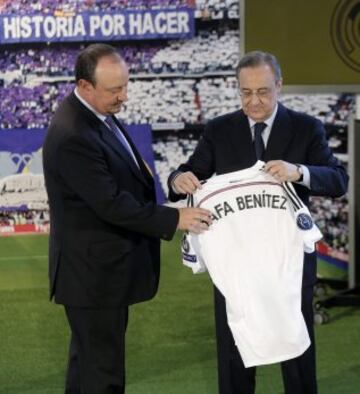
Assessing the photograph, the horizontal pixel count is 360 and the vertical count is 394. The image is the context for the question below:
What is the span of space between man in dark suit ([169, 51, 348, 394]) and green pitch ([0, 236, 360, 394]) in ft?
2.96

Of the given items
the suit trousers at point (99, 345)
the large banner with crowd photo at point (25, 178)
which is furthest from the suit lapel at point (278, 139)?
the large banner with crowd photo at point (25, 178)

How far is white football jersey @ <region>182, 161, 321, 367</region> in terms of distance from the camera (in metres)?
3.04

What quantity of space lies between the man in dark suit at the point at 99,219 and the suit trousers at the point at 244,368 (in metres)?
0.32

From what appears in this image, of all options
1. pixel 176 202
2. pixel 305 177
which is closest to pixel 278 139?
pixel 305 177

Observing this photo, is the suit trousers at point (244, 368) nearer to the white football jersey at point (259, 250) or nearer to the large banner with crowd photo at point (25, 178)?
the white football jersey at point (259, 250)

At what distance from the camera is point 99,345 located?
3125 millimetres

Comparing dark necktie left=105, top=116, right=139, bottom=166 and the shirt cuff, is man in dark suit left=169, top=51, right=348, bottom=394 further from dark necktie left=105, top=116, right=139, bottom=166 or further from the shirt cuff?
dark necktie left=105, top=116, right=139, bottom=166

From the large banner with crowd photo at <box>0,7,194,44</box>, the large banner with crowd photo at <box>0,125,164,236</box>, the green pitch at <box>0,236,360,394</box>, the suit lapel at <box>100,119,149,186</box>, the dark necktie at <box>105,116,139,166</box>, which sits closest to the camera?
the suit lapel at <box>100,119,149,186</box>

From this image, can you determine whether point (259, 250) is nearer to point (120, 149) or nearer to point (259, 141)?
point (259, 141)

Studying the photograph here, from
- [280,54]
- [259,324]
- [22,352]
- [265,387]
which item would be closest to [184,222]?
[259,324]

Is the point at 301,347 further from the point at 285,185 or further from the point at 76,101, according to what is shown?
the point at 76,101

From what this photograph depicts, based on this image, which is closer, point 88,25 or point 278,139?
point 278,139

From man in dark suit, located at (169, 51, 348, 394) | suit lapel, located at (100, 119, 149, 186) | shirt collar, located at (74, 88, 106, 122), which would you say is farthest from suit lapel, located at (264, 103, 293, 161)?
shirt collar, located at (74, 88, 106, 122)

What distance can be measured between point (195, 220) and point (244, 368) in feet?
2.05
